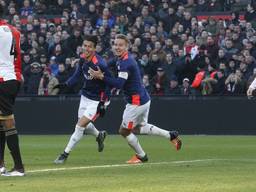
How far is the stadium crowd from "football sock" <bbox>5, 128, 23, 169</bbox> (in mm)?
13957

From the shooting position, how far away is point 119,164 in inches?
612

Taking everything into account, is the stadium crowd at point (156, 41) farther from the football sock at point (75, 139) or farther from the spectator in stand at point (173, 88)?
the football sock at point (75, 139)

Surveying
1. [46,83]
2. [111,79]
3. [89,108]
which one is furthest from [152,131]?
[46,83]

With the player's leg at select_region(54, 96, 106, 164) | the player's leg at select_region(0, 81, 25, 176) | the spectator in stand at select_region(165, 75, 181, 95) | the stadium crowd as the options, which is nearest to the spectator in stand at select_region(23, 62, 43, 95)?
the stadium crowd

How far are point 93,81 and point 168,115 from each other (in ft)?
36.3

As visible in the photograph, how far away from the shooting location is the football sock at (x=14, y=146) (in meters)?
12.7

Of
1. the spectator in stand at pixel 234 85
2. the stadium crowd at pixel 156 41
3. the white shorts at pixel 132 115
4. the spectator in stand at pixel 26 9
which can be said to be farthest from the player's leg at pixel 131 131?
the spectator in stand at pixel 26 9

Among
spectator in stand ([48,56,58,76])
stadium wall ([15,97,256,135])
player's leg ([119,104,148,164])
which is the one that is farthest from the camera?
spectator in stand ([48,56,58,76])

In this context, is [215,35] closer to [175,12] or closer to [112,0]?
[175,12]

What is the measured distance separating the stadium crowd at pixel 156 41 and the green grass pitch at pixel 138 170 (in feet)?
17.4

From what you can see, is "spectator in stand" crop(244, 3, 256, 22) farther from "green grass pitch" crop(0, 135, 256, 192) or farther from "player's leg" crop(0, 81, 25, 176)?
"player's leg" crop(0, 81, 25, 176)

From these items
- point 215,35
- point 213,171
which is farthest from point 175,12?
point 213,171

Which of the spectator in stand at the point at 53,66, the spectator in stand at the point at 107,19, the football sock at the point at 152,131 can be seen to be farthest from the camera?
the spectator in stand at the point at 107,19

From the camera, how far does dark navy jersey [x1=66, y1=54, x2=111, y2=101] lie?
54.9 ft
